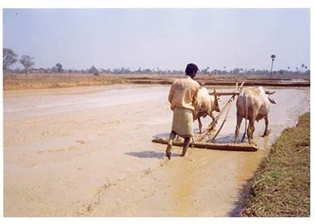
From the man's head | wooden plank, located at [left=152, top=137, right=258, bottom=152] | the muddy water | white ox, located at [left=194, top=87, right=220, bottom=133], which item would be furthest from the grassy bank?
white ox, located at [left=194, top=87, right=220, bottom=133]

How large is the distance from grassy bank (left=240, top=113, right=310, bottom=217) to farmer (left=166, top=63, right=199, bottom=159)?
1147 millimetres

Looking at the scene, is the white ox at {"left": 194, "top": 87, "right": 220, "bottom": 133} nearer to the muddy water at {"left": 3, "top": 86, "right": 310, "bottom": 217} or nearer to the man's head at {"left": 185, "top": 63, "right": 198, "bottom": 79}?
the muddy water at {"left": 3, "top": 86, "right": 310, "bottom": 217}

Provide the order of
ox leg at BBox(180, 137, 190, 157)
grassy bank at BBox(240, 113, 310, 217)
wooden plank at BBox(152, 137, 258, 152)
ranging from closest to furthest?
grassy bank at BBox(240, 113, 310, 217), ox leg at BBox(180, 137, 190, 157), wooden plank at BBox(152, 137, 258, 152)

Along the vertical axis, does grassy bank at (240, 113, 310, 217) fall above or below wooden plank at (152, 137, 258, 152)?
below

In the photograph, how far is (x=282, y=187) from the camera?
421 centimetres

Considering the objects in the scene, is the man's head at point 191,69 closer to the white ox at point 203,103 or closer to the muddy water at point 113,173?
the muddy water at point 113,173

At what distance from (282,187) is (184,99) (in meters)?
1.69

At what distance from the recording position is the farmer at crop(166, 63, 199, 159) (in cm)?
515

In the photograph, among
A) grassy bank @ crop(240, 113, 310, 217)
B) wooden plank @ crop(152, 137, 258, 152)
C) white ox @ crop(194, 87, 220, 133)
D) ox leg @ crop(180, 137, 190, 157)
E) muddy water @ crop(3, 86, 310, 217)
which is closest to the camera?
grassy bank @ crop(240, 113, 310, 217)

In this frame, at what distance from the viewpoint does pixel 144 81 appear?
31734 mm

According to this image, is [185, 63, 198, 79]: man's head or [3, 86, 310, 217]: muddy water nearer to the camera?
[3, 86, 310, 217]: muddy water

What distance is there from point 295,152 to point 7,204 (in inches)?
152

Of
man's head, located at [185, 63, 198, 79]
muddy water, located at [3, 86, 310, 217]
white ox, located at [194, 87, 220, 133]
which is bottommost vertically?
muddy water, located at [3, 86, 310, 217]
